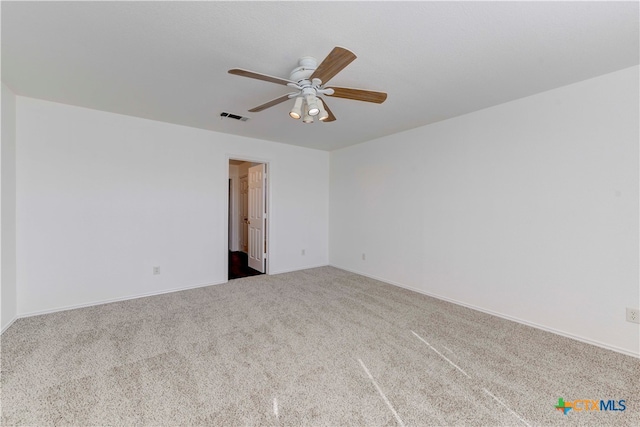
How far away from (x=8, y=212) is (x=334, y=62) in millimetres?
3551

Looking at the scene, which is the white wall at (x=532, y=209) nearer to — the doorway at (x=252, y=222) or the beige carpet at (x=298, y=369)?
the beige carpet at (x=298, y=369)

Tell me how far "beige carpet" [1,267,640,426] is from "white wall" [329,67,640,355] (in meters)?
0.39

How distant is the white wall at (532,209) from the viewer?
2.34m

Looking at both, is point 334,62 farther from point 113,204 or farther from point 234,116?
point 113,204

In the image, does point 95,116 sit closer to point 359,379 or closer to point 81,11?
point 81,11

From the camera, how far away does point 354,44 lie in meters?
1.93

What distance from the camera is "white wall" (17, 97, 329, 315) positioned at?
3029mm

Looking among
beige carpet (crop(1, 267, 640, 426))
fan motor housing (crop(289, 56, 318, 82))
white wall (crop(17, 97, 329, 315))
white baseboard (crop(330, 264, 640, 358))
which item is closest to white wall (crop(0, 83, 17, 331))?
white wall (crop(17, 97, 329, 315))

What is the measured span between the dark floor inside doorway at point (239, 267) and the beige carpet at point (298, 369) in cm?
163

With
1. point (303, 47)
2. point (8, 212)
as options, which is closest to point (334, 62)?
point (303, 47)

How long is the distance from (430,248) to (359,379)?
2.35 m

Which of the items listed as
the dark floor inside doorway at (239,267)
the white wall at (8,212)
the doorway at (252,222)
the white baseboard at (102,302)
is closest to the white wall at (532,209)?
the doorway at (252,222)

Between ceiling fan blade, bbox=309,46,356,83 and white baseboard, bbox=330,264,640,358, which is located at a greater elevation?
ceiling fan blade, bbox=309,46,356,83

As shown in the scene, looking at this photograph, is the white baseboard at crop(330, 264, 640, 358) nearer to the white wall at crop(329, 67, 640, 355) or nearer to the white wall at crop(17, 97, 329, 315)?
the white wall at crop(329, 67, 640, 355)
